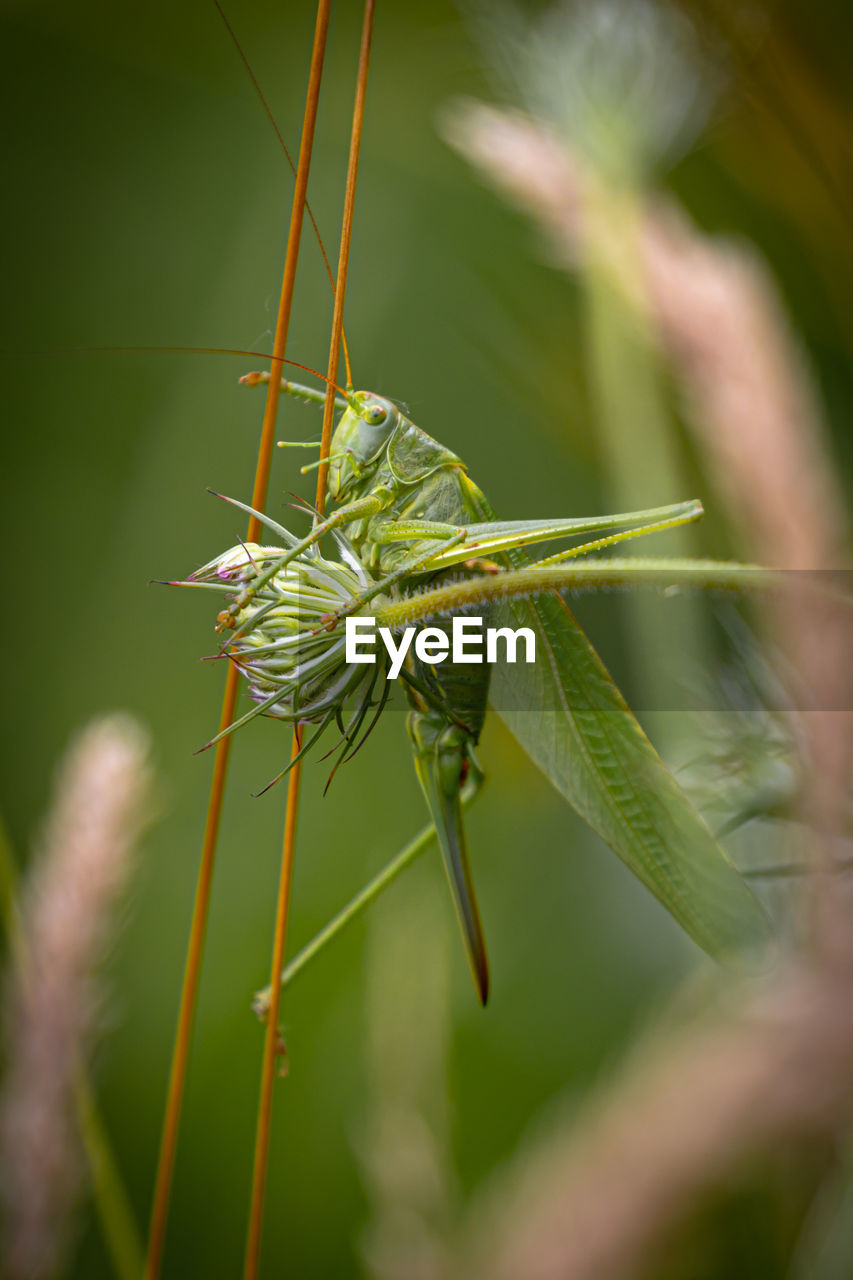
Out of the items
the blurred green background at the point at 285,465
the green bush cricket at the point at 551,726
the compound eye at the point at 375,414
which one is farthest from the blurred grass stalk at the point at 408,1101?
the compound eye at the point at 375,414

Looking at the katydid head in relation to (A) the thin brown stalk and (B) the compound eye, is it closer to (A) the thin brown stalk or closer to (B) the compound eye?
(B) the compound eye

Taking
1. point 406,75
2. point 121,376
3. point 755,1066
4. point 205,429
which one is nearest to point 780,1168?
point 755,1066

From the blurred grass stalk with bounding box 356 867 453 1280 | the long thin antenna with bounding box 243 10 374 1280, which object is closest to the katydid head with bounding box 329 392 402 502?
the long thin antenna with bounding box 243 10 374 1280

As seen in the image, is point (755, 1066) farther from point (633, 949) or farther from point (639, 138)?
point (639, 138)

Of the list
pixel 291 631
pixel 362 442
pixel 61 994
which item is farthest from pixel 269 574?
pixel 61 994

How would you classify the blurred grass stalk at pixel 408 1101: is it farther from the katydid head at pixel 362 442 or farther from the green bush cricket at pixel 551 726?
the katydid head at pixel 362 442

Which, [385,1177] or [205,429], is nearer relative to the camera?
[385,1177]
